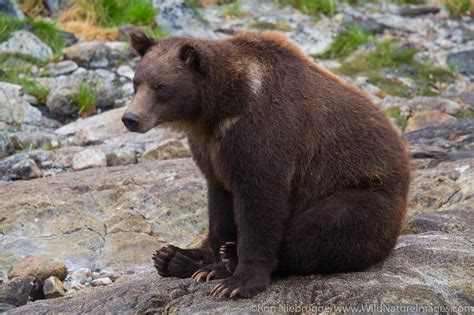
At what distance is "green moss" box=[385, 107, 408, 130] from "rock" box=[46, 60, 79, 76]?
4658 mm

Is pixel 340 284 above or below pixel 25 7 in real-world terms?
above

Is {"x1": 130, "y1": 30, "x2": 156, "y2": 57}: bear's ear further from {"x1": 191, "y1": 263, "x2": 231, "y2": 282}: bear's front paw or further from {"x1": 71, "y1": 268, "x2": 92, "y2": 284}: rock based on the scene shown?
{"x1": 71, "y1": 268, "x2": 92, "y2": 284}: rock

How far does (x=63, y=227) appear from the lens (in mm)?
7293

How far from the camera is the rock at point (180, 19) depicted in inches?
545

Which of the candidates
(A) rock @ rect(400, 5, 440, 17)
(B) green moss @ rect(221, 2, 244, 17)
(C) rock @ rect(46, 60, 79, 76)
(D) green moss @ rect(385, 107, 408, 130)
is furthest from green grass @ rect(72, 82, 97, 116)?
(A) rock @ rect(400, 5, 440, 17)

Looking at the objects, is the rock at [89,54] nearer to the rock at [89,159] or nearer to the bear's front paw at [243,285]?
the rock at [89,159]

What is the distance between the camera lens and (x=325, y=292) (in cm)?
Answer: 473

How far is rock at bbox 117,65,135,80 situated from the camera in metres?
12.1

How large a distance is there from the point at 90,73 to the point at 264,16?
4828 mm

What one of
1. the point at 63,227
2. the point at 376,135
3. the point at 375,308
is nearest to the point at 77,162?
the point at 63,227

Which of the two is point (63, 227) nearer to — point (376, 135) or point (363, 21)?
point (376, 135)

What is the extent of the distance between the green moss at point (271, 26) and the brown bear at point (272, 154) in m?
9.37

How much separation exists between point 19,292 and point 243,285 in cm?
199

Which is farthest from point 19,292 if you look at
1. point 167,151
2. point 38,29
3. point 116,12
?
point 116,12
